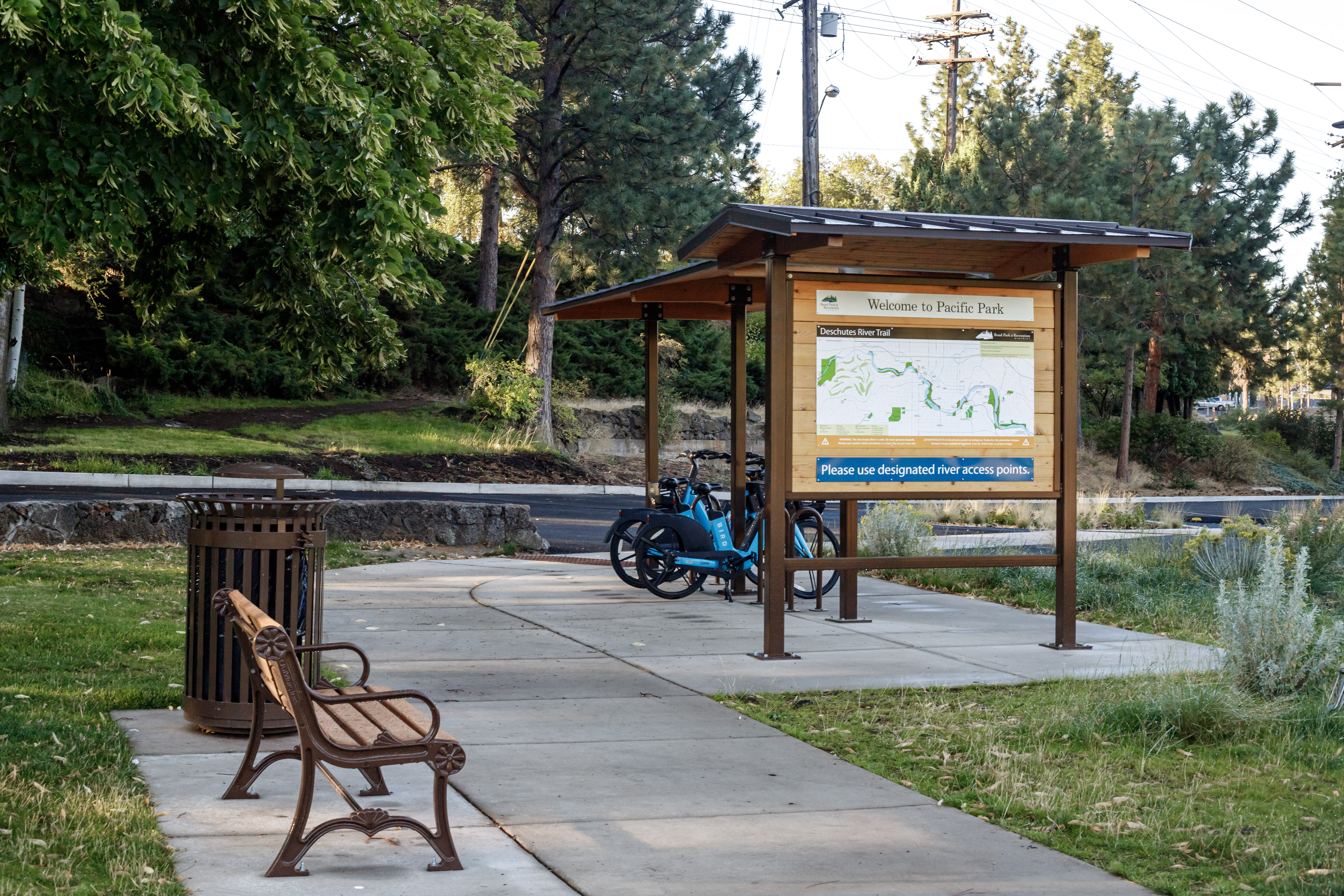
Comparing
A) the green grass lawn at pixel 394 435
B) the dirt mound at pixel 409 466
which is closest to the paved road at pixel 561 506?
the dirt mound at pixel 409 466

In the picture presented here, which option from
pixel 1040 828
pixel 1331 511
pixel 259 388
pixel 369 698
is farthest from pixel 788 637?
pixel 259 388

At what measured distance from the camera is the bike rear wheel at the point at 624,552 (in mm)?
12297

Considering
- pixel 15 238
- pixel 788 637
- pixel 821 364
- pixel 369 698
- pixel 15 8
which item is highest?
pixel 15 8

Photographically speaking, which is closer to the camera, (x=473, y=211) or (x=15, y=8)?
(x=15, y=8)

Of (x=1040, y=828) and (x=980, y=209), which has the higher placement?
(x=980, y=209)

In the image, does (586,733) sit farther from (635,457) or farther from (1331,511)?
(635,457)

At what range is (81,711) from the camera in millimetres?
6348

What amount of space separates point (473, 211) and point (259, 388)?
19802 mm

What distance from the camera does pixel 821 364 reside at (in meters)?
9.12

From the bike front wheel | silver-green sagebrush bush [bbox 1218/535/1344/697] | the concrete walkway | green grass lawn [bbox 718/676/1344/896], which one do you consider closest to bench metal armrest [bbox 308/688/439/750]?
the concrete walkway

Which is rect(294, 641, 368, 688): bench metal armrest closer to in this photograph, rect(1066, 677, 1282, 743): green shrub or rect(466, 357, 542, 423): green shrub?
rect(1066, 677, 1282, 743): green shrub

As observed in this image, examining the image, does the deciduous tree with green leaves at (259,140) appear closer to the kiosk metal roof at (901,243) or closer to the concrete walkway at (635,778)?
the kiosk metal roof at (901,243)

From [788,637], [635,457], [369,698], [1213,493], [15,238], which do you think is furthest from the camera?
[1213,493]

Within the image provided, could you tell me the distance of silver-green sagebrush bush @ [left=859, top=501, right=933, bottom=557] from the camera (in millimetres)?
13734
